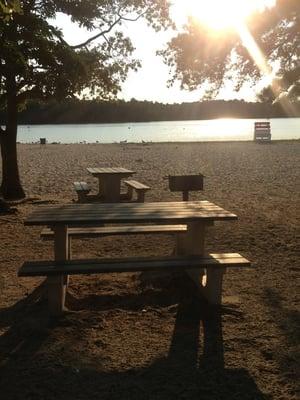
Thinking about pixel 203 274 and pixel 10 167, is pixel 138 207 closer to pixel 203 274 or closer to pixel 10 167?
pixel 203 274

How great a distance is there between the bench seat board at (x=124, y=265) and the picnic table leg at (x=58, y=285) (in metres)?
0.11

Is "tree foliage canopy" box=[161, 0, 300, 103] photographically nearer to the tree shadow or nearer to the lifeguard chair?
the tree shadow

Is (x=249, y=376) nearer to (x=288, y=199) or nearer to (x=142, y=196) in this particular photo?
(x=142, y=196)

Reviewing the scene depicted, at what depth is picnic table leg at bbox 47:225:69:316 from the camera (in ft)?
13.5

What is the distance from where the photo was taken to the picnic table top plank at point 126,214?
4.14m

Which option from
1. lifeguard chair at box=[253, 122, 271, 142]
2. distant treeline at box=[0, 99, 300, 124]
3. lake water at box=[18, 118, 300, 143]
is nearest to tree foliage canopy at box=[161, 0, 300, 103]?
lifeguard chair at box=[253, 122, 271, 142]

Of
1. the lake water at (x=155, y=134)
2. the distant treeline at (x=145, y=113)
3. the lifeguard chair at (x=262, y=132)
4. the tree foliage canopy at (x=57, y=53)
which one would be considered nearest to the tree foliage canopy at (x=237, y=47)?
the tree foliage canopy at (x=57, y=53)

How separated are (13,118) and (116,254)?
5371 millimetres

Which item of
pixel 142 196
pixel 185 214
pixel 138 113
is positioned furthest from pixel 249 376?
pixel 138 113

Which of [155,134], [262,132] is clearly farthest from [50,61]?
[155,134]

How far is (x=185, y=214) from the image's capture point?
175 inches

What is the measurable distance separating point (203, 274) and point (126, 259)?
33.3 inches

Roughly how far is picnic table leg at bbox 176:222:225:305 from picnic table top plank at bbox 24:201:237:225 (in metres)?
0.17

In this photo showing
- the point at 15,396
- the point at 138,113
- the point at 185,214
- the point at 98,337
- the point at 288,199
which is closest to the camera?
the point at 15,396
